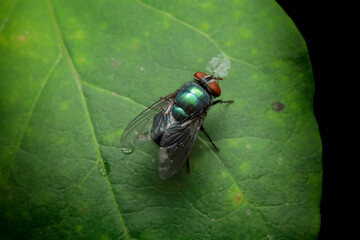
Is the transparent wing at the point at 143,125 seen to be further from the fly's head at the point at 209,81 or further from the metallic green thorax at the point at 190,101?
the fly's head at the point at 209,81

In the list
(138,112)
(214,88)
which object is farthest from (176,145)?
(214,88)

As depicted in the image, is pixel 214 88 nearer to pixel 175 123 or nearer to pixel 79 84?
pixel 175 123

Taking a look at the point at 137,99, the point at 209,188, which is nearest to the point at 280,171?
the point at 209,188

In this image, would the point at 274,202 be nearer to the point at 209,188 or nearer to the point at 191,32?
the point at 209,188

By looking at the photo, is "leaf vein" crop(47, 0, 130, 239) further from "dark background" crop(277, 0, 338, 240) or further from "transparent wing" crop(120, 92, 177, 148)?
"dark background" crop(277, 0, 338, 240)

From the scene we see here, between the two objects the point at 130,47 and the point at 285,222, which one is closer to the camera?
the point at 285,222

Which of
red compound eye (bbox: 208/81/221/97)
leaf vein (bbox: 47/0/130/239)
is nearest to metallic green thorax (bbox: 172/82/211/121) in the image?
red compound eye (bbox: 208/81/221/97)

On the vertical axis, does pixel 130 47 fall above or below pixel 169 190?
above
